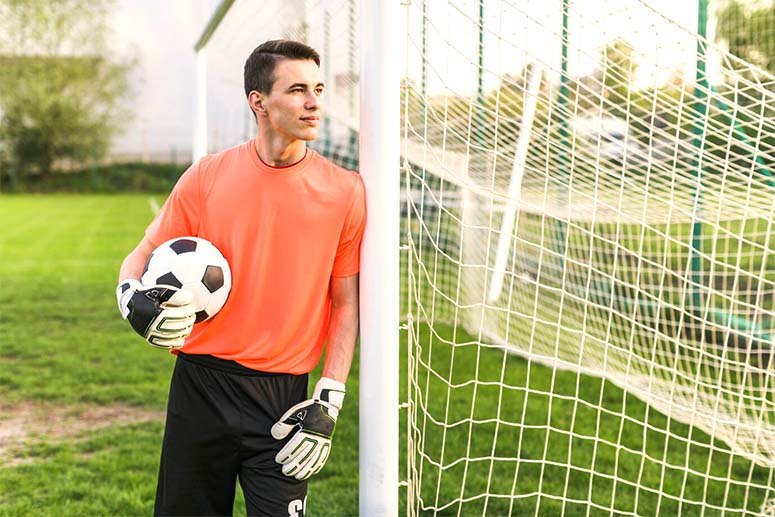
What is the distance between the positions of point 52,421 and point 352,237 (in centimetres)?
327

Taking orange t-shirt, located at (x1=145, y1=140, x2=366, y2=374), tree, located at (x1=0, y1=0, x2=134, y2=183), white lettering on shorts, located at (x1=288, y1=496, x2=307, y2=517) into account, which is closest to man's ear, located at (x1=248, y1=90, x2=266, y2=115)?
orange t-shirt, located at (x1=145, y1=140, x2=366, y2=374)

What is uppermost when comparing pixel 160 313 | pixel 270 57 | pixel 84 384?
pixel 270 57

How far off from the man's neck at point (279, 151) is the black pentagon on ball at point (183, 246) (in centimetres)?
31

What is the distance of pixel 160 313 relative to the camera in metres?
2.29

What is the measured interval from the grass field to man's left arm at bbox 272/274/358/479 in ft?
0.87

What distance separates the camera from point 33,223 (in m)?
17.7

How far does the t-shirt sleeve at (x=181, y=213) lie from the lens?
2498 millimetres

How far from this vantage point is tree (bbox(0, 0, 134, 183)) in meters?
31.4

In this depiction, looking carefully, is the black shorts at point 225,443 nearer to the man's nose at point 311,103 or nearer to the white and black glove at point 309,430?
the white and black glove at point 309,430

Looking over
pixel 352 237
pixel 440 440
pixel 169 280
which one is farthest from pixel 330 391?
pixel 440 440

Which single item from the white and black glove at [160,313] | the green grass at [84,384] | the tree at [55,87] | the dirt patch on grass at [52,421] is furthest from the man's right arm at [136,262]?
the tree at [55,87]

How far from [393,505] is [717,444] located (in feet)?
9.52

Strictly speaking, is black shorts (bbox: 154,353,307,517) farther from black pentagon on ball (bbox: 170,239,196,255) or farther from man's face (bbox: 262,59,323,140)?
man's face (bbox: 262,59,323,140)

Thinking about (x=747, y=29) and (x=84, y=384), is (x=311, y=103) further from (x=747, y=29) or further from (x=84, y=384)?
(x=747, y=29)
